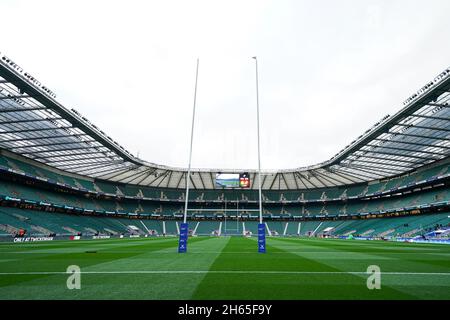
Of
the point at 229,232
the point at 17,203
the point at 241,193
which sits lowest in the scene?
the point at 229,232

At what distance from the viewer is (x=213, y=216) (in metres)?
84.6

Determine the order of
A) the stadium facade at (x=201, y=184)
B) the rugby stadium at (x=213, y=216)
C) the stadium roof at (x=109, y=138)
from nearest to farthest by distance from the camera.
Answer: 1. the rugby stadium at (x=213, y=216)
2. the stadium roof at (x=109, y=138)
3. the stadium facade at (x=201, y=184)

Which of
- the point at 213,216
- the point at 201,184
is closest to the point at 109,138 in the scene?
the point at 201,184

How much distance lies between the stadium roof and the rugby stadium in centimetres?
21

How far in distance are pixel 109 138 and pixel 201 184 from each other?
46.2 m

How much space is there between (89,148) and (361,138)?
4750cm

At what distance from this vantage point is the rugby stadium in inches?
288

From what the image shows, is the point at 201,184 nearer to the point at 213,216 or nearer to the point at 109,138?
the point at 213,216

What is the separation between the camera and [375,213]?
211ft

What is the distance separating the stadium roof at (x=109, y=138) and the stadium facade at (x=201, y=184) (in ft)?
0.54

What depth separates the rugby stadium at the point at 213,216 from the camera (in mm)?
7305

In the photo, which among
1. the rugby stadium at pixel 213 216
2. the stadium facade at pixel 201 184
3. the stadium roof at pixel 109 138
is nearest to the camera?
the rugby stadium at pixel 213 216
